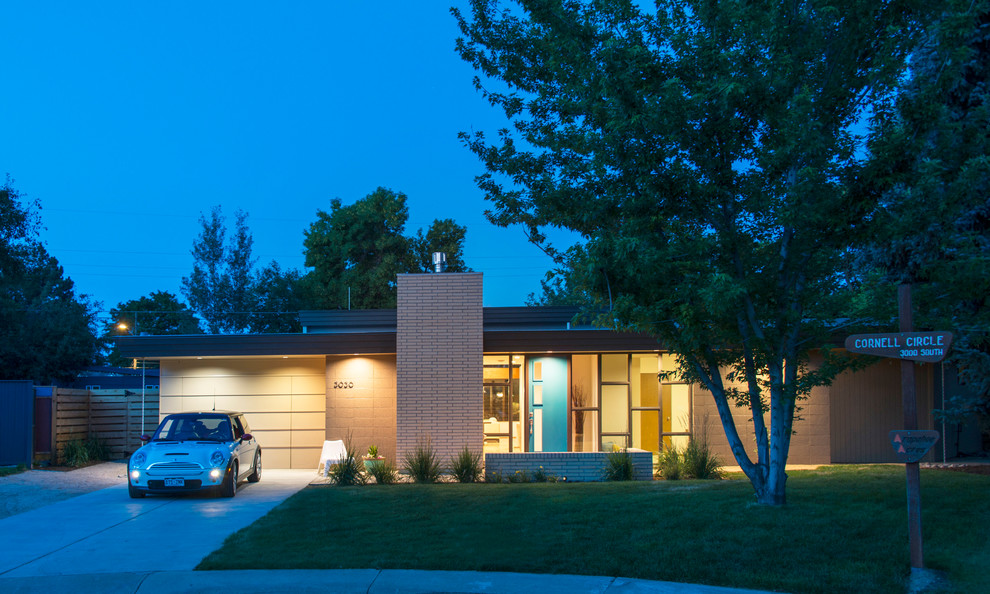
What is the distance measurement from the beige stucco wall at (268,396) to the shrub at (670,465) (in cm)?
822

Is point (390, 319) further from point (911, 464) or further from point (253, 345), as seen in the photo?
point (911, 464)

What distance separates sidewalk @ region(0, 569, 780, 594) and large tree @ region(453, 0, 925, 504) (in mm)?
3606

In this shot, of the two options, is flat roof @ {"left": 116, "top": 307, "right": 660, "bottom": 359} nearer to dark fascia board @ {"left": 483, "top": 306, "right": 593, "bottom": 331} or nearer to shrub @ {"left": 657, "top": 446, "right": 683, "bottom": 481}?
dark fascia board @ {"left": 483, "top": 306, "right": 593, "bottom": 331}

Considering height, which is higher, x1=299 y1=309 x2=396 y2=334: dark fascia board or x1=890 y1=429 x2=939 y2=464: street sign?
x1=299 y1=309 x2=396 y2=334: dark fascia board

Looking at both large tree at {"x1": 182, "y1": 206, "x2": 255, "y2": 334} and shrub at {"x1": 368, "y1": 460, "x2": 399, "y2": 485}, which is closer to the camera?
shrub at {"x1": 368, "y1": 460, "x2": 399, "y2": 485}

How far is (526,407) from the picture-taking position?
17750mm

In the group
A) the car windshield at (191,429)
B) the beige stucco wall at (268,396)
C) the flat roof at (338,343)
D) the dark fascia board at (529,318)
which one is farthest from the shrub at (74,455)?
the dark fascia board at (529,318)

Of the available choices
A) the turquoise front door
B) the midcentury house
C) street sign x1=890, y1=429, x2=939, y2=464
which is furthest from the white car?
street sign x1=890, y1=429, x2=939, y2=464

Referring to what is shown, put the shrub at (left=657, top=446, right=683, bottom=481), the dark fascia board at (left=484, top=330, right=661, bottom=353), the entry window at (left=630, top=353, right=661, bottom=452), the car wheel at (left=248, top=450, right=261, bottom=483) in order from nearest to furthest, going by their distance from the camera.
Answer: the shrub at (left=657, top=446, right=683, bottom=481) < the car wheel at (left=248, top=450, right=261, bottom=483) < the dark fascia board at (left=484, top=330, right=661, bottom=353) < the entry window at (left=630, top=353, right=661, bottom=452)

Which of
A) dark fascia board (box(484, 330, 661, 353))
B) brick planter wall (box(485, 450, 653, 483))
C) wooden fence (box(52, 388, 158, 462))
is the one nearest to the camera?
brick planter wall (box(485, 450, 653, 483))

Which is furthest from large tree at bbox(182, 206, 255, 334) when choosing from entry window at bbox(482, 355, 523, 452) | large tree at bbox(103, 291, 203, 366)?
entry window at bbox(482, 355, 523, 452)

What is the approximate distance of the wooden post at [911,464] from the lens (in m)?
7.51

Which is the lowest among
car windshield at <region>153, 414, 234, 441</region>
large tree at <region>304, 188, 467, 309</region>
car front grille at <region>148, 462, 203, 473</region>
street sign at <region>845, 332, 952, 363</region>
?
car front grille at <region>148, 462, 203, 473</region>

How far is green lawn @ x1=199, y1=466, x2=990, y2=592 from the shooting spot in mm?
7852
